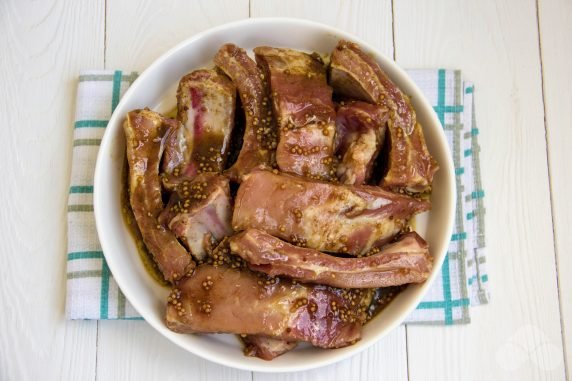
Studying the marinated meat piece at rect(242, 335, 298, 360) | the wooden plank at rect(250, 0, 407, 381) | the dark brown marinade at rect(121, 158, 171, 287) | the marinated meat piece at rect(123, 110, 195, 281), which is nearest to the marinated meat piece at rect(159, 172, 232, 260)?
the marinated meat piece at rect(123, 110, 195, 281)

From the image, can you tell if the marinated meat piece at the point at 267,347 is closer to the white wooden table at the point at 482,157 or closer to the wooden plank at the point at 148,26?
the white wooden table at the point at 482,157

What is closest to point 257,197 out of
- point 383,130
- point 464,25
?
point 383,130

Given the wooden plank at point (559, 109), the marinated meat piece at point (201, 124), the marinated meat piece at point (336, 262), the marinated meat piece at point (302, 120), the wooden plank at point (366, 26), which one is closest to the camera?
the marinated meat piece at point (336, 262)

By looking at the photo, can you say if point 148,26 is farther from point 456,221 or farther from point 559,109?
point 559,109

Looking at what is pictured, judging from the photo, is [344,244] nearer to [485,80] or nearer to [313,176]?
[313,176]

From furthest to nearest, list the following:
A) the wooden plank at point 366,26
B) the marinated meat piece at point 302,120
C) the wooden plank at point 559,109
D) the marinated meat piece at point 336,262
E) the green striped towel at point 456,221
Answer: the wooden plank at point 559,109
the wooden plank at point 366,26
the green striped towel at point 456,221
the marinated meat piece at point 302,120
the marinated meat piece at point 336,262

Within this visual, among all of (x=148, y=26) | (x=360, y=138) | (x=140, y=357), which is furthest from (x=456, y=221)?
(x=148, y=26)

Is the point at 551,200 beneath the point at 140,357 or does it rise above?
above

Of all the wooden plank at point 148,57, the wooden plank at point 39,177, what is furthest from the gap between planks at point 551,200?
the wooden plank at point 39,177
